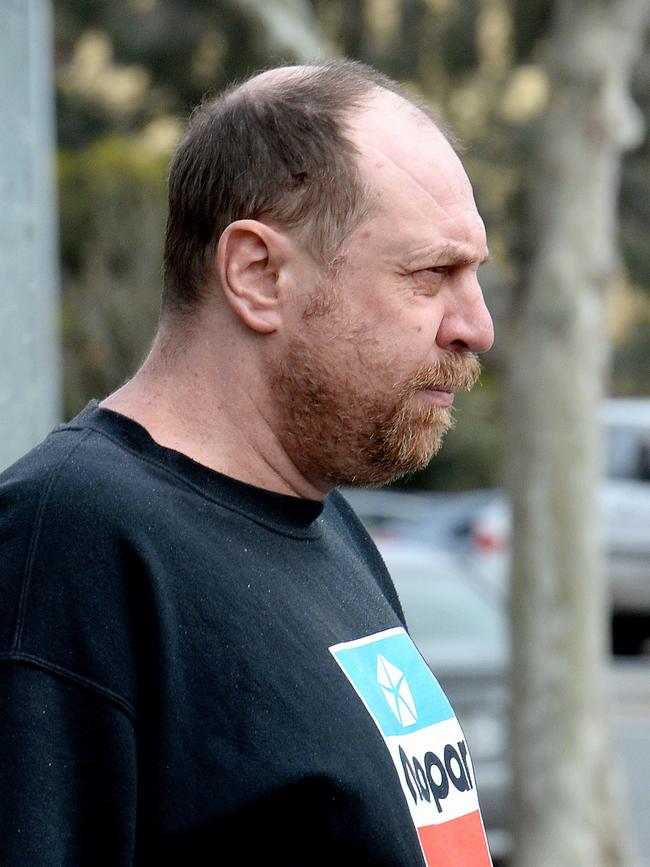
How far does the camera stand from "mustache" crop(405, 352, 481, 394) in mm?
1693

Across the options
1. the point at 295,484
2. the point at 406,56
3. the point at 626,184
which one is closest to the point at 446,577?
the point at 295,484

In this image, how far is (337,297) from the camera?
1.65 m

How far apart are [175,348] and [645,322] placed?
2736 centimetres

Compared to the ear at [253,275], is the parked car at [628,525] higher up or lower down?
lower down

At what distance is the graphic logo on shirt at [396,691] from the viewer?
1.64 m

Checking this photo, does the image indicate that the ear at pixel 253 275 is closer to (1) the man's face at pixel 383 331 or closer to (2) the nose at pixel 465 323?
(1) the man's face at pixel 383 331

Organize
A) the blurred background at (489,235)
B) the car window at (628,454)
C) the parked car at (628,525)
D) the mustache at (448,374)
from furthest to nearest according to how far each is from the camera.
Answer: the car window at (628,454), the parked car at (628,525), the blurred background at (489,235), the mustache at (448,374)

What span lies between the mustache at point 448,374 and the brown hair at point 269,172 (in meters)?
0.17

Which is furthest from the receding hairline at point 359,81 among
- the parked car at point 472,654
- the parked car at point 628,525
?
the parked car at point 628,525

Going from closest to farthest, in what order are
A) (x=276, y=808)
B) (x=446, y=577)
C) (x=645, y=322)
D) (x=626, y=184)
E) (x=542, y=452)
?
(x=276, y=808) < (x=542, y=452) < (x=446, y=577) < (x=626, y=184) < (x=645, y=322)

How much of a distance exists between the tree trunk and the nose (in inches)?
159

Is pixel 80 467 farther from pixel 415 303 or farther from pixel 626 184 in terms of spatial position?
pixel 626 184

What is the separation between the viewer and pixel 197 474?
1.60m

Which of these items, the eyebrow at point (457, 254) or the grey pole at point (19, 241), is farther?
the grey pole at point (19, 241)
